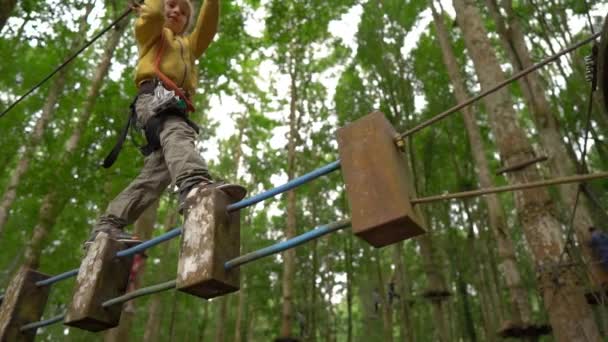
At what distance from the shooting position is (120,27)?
8.11 metres

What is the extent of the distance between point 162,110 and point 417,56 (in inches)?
421

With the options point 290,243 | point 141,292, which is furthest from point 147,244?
point 290,243

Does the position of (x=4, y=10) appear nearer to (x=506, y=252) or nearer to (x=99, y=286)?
(x=99, y=286)

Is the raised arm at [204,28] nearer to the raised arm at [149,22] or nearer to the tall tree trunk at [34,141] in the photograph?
the raised arm at [149,22]

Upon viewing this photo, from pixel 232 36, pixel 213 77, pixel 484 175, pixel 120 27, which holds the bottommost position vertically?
pixel 484 175

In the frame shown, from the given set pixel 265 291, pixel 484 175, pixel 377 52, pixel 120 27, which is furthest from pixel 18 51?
pixel 265 291

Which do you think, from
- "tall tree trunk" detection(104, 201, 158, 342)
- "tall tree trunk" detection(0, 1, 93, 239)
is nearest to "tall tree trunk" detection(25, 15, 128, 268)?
"tall tree trunk" detection(0, 1, 93, 239)

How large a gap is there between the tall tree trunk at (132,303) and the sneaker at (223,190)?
14.6 feet

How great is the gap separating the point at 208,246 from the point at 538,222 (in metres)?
3.03

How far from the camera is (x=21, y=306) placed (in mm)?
2945

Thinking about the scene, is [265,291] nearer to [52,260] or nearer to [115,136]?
[52,260]

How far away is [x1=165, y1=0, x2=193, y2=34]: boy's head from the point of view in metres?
2.83

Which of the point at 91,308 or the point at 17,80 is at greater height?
the point at 17,80

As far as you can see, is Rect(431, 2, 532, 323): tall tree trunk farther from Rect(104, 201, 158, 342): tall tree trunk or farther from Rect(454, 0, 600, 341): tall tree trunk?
Rect(104, 201, 158, 342): tall tree trunk
